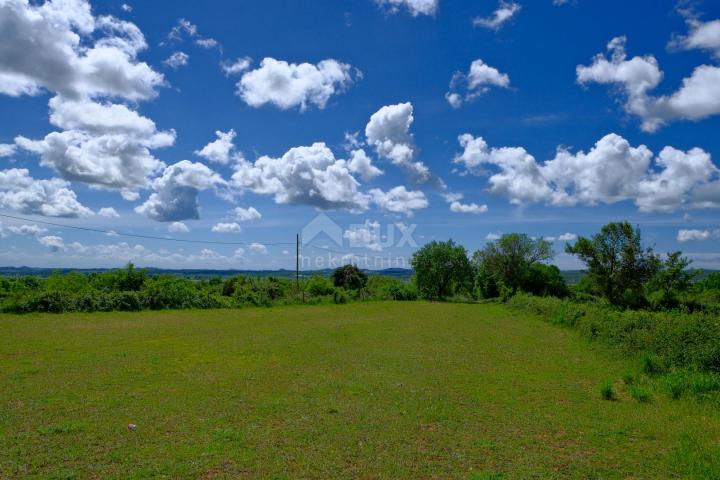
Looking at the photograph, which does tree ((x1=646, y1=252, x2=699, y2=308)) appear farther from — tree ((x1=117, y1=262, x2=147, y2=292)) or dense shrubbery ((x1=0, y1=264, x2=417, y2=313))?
tree ((x1=117, y1=262, x2=147, y2=292))

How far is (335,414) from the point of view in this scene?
8.30 meters

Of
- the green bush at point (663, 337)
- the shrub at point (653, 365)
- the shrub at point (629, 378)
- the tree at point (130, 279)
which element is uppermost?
the tree at point (130, 279)

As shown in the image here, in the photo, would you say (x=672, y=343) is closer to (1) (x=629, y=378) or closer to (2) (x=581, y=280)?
(1) (x=629, y=378)

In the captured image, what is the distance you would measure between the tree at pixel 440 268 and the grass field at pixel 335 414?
34.0 m

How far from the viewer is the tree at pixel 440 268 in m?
50.5

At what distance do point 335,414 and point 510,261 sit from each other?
155 ft

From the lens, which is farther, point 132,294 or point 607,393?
point 132,294

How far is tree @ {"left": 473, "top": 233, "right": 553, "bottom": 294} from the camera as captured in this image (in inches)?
2041

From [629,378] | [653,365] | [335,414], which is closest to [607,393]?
[629,378]

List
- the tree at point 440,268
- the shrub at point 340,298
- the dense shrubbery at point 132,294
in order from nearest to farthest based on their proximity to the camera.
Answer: the dense shrubbery at point 132,294 < the shrub at point 340,298 < the tree at point 440,268

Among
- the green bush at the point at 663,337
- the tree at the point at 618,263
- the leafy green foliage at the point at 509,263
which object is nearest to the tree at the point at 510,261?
the leafy green foliage at the point at 509,263

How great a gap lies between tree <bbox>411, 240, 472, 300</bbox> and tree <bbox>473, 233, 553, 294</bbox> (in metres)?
2.61

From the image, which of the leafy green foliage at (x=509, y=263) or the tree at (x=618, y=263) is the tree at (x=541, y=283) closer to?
the leafy green foliage at (x=509, y=263)

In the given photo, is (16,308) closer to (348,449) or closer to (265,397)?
(265,397)
